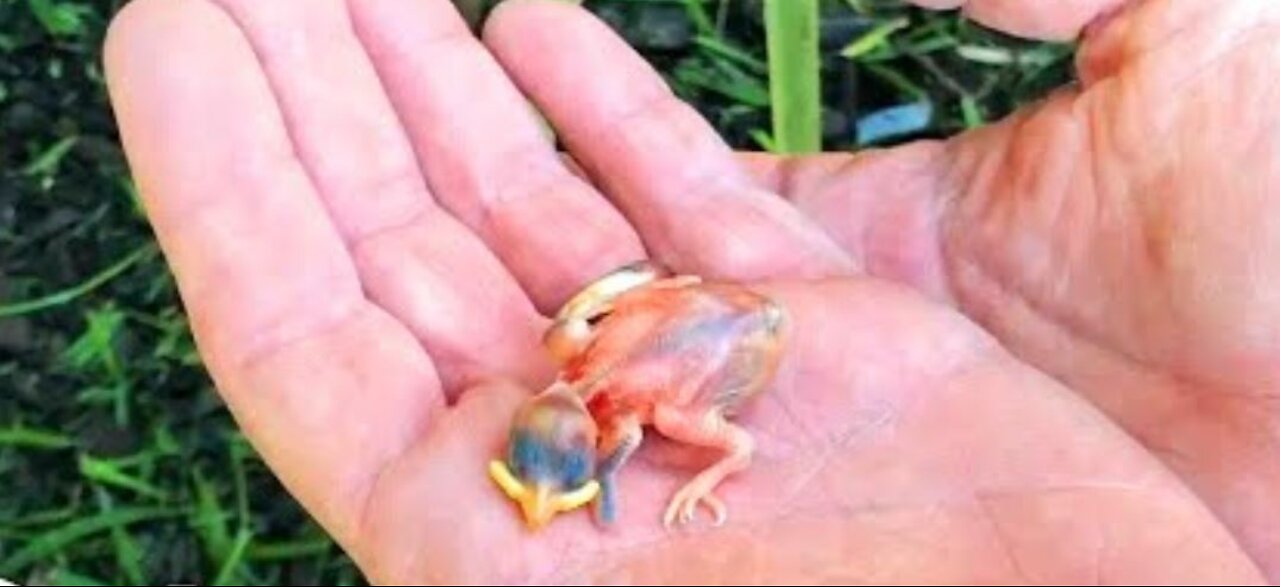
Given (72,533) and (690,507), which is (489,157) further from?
(72,533)

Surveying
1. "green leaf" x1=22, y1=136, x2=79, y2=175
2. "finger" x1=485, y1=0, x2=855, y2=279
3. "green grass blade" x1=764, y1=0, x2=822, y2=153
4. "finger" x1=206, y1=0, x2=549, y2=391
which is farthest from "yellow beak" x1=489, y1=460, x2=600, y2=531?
"green leaf" x1=22, y1=136, x2=79, y2=175

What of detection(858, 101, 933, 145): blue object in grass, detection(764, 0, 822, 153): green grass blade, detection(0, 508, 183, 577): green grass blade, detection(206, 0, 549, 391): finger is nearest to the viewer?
detection(206, 0, 549, 391): finger

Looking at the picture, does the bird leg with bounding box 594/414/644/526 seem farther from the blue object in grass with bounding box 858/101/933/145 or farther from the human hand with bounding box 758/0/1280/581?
the blue object in grass with bounding box 858/101/933/145

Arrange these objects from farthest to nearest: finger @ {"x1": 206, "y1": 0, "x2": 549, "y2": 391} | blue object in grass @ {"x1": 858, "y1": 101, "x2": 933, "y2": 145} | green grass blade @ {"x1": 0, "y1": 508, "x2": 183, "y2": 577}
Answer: blue object in grass @ {"x1": 858, "y1": 101, "x2": 933, "y2": 145}
green grass blade @ {"x1": 0, "y1": 508, "x2": 183, "y2": 577}
finger @ {"x1": 206, "y1": 0, "x2": 549, "y2": 391}

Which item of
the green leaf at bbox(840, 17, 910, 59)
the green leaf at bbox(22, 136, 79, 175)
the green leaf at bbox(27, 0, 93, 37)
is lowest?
the green leaf at bbox(840, 17, 910, 59)

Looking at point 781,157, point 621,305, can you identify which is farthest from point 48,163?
point 621,305

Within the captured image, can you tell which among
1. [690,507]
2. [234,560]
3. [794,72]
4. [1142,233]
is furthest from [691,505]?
[234,560]
